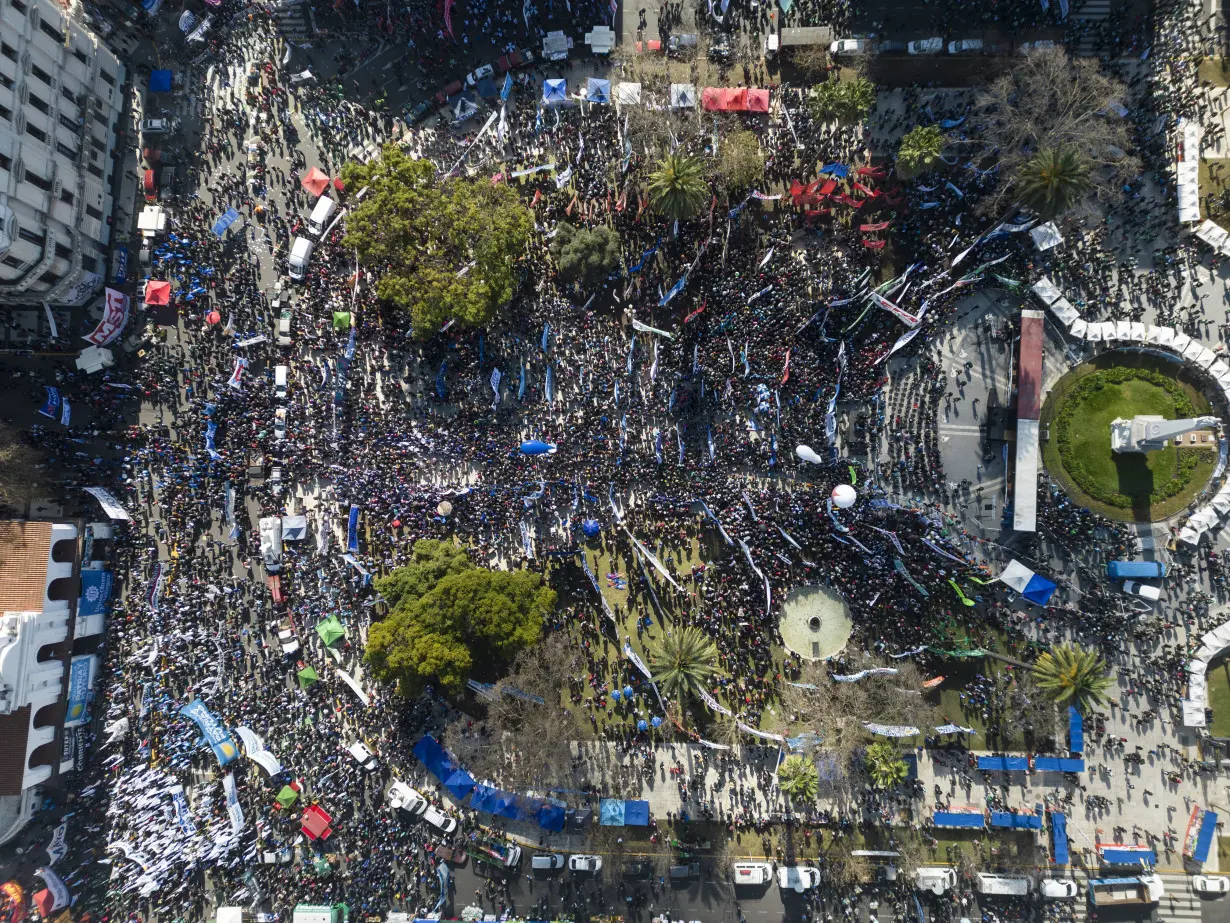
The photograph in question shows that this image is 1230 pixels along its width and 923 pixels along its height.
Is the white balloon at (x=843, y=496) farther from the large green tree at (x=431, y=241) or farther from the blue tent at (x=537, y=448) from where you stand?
the large green tree at (x=431, y=241)

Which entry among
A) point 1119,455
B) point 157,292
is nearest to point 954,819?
point 1119,455

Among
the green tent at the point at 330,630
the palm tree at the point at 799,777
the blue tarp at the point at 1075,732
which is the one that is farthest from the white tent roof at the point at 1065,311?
the green tent at the point at 330,630

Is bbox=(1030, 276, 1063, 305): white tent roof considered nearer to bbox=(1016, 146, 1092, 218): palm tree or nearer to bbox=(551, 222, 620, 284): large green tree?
bbox=(1016, 146, 1092, 218): palm tree

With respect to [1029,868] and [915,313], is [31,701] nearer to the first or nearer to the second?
[915,313]

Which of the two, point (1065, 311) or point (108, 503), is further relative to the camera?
point (1065, 311)

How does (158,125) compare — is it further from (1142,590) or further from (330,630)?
(1142,590)

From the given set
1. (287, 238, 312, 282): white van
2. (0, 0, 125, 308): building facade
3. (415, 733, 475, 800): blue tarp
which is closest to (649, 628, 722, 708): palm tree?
(415, 733, 475, 800): blue tarp
